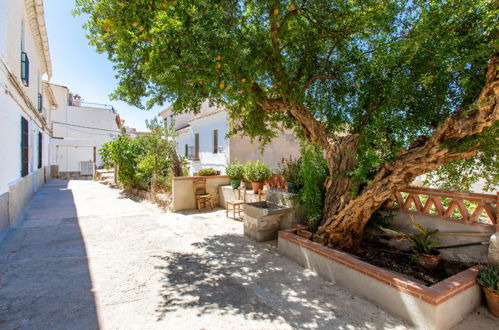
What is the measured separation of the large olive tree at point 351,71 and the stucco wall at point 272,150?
5.31 metres

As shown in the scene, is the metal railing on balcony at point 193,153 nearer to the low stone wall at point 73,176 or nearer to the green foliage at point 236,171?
the green foliage at point 236,171

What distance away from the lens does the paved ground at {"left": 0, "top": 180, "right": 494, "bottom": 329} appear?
3.02 m

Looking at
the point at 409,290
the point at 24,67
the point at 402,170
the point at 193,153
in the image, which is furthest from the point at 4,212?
the point at 193,153

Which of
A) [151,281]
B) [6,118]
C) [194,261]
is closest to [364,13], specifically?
[194,261]

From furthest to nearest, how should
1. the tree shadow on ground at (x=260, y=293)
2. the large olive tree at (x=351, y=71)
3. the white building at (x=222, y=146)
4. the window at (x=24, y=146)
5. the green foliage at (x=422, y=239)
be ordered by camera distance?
the white building at (x=222, y=146), the window at (x=24, y=146), the green foliage at (x=422, y=239), the large olive tree at (x=351, y=71), the tree shadow on ground at (x=260, y=293)

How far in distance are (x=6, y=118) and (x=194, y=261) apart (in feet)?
20.2

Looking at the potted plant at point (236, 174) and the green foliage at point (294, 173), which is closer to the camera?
the green foliage at point (294, 173)

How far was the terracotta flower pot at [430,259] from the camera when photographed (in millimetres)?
3967

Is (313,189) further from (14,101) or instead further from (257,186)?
(14,101)

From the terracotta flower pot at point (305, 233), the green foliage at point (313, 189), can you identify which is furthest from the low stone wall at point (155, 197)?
the green foliage at point (313, 189)

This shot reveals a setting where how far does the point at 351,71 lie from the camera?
534 cm

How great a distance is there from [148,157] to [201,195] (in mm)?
4006

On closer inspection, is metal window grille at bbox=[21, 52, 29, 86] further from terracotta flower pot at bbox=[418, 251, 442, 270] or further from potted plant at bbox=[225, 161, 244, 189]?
terracotta flower pot at bbox=[418, 251, 442, 270]

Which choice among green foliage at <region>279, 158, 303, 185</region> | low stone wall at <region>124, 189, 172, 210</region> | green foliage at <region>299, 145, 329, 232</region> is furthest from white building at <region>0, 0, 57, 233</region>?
green foliage at <region>299, 145, 329, 232</region>
